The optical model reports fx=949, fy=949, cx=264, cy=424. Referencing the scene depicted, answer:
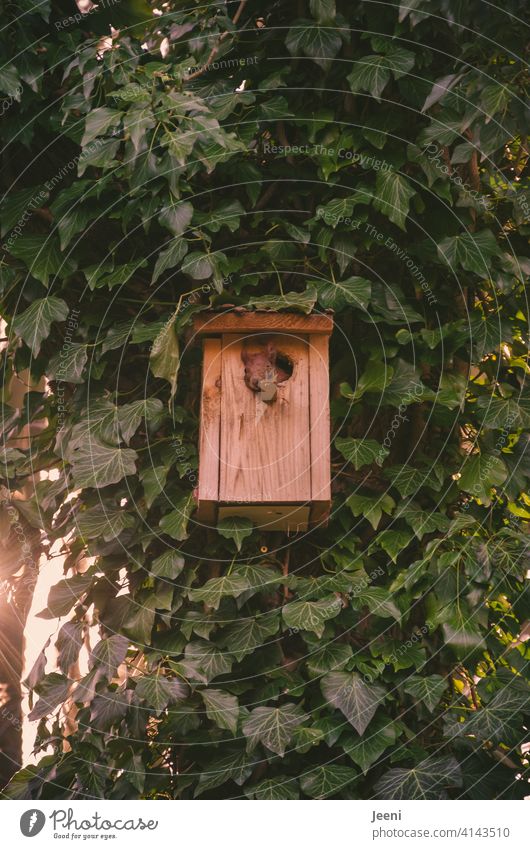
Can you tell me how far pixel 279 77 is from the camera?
209 centimetres

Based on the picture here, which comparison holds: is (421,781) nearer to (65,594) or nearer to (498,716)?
(498,716)

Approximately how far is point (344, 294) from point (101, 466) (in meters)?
0.63

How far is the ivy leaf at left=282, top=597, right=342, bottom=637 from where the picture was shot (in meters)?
1.91

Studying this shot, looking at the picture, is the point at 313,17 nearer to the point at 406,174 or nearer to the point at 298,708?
the point at 406,174

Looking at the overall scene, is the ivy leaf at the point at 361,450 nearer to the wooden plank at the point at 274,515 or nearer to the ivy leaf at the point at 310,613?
the wooden plank at the point at 274,515

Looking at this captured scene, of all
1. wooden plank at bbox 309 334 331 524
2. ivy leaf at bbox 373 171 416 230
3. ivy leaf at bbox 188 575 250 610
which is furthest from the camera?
ivy leaf at bbox 373 171 416 230

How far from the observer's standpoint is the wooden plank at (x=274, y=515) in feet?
6.11

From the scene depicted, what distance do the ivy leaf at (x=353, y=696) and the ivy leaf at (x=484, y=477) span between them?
0.46 metres

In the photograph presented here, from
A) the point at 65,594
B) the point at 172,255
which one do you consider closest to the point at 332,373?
the point at 172,255

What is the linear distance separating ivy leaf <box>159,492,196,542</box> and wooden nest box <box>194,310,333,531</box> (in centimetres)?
8

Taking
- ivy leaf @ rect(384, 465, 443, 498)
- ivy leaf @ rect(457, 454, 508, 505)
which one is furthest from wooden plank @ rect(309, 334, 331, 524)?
ivy leaf @ rect(457, 454, 508, 505)

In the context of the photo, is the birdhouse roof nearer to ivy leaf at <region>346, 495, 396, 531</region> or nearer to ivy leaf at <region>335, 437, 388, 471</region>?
ivy leaf at <region>335, 437, 388, 471</region>
